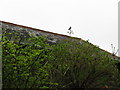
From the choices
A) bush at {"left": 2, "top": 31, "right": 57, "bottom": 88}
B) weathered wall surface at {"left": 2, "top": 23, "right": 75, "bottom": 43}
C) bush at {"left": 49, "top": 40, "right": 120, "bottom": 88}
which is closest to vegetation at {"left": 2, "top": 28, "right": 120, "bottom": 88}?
bush at {"left": 49, "top": 40, "right": 120, "bottom": 88}

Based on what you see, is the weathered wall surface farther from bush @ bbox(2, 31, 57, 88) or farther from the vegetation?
bush @ bbox(2, 31, 57, 88)

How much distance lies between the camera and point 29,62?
6.49 meters

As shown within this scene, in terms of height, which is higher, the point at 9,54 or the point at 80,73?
the point at 9,54

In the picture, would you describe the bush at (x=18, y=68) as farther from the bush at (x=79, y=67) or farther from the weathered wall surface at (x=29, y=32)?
the weathered wall surface at (x=29, y=32)

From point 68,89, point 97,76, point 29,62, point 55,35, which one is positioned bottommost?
point 68,89

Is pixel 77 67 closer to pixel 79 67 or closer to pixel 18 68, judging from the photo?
pixel 79 67

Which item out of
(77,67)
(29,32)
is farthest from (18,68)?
(29,32)

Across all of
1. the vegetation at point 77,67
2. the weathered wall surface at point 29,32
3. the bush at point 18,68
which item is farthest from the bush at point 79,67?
the weathered wall surface at point 29,32

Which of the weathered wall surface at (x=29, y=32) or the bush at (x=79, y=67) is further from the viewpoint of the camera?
the weathered wall surface at (x=29, y=32)

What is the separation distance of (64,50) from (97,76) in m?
1.79

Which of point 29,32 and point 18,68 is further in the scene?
point 29,32

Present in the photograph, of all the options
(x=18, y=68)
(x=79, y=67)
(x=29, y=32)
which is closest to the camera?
(x=18, y=68)

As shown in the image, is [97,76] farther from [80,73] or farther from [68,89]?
[68,89]

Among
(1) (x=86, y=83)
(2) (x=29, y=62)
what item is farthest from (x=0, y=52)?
(1) (x=86, y=83)
